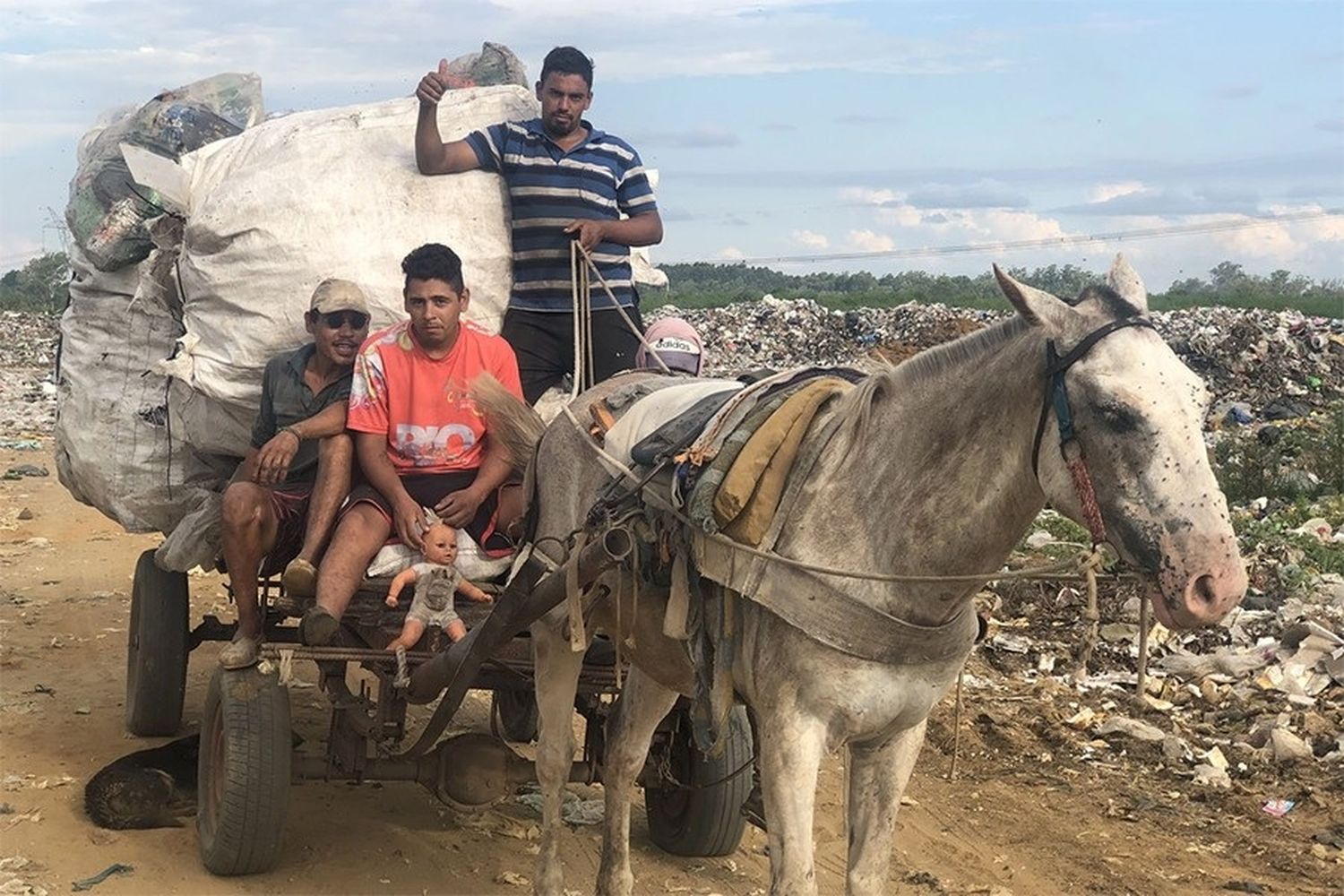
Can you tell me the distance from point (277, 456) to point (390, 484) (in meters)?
0.43

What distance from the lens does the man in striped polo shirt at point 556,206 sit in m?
6.24

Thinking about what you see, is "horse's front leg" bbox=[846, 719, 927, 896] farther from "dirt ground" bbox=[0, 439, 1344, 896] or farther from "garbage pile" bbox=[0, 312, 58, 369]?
"garbage pile" bbox=[0, 312, 58, 369]

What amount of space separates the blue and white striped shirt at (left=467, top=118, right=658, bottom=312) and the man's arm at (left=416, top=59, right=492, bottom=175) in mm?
78

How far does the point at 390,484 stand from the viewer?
5355mm

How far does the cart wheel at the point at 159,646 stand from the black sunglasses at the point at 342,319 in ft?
5.57

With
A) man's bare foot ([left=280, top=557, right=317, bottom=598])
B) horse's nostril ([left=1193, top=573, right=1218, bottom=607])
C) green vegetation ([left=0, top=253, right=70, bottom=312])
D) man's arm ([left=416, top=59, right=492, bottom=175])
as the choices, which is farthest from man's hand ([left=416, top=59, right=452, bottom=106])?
green vegetation ([left=0, top=253, right=70, bottom=312])

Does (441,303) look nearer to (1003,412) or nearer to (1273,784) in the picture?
(1003,412)

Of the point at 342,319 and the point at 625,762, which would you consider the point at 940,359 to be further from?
the point at 342,319

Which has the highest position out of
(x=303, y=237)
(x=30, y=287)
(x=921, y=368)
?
(x=303, y=237)

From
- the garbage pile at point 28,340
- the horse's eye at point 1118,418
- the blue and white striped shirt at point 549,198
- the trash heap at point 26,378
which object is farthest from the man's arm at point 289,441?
the garbage pile at point 28,340

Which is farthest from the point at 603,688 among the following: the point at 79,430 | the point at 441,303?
the point at 79,430

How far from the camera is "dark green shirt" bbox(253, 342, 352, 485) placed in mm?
5742

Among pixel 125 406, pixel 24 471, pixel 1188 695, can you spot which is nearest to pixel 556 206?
pixel 125 406

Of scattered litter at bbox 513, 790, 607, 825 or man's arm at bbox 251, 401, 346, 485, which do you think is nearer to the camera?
man's arm at bbox 251, 401, 346, 485
